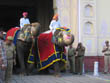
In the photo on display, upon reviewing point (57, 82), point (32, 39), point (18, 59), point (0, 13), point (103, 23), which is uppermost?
point (0, 13)

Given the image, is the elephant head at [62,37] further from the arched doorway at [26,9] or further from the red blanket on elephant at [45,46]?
the arched doorway at [26,9]

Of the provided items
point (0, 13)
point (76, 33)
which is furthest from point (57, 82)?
point (0, 13)

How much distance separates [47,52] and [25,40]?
3.89ft

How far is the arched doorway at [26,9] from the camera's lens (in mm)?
19078

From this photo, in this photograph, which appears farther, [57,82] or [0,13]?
[0,13]

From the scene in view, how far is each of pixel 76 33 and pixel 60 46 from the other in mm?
3465

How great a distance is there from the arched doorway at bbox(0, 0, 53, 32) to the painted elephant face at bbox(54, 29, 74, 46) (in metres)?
7.72

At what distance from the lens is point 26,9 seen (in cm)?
2236

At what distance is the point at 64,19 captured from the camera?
13336 mm

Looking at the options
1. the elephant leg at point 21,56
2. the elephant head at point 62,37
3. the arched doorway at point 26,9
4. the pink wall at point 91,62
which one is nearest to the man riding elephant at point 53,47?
the elephant head at point 62,37

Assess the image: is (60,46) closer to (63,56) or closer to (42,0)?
(63,56)

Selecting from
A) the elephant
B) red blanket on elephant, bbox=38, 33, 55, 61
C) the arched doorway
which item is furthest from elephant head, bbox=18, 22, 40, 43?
the arched doorway

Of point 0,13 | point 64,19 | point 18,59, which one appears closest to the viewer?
point 18,59

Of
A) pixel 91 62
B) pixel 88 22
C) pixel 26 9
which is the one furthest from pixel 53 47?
pixel 26 9
